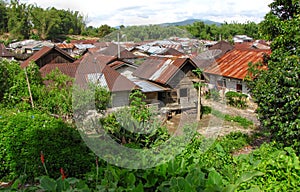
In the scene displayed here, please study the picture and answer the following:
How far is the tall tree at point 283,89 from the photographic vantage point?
15.9 ft

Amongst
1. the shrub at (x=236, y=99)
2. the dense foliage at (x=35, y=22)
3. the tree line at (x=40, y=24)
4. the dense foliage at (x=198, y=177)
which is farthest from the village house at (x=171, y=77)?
the dense foliage at (x=35, y=22)

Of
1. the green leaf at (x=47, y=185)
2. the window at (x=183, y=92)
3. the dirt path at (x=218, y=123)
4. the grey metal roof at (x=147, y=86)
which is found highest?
the grey metal roof at (x=147, y=86)

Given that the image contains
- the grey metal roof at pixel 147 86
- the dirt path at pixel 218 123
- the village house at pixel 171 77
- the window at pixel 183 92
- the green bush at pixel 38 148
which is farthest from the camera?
the dirt path at pixel 218 123

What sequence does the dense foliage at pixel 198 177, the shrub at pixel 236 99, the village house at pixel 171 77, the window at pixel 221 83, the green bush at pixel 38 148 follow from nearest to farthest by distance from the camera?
1. the dense foliage at pixel 198 177
2. the village house at pixel 171 77
3. the green bush at pixel 38 148
4. the shrub at pixel 236 99
5. the window at pixel 221 83

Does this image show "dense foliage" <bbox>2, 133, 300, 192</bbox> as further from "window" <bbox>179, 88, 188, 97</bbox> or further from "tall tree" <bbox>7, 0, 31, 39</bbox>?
"tall tree" <bbox>7, 0, 31, 39</bbox>

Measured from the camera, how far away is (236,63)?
12.6 metres

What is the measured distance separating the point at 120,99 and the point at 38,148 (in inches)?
59.6

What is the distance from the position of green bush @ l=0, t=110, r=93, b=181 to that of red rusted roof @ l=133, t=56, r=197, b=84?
1.55m

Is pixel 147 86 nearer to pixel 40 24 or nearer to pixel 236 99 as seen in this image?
pixel 236 99

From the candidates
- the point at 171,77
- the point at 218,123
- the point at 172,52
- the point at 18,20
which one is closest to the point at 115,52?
the point at 172,52

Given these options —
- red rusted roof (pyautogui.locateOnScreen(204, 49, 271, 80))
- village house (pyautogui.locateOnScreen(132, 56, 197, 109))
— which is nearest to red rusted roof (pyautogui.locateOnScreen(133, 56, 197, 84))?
village house (pyautogui.locateOnScreen(132, 56, 197, 109))

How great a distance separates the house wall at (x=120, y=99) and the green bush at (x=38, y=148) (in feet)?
2.71

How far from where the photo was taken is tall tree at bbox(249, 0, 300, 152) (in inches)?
190

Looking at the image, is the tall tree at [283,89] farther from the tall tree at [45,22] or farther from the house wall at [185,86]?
the tall tree at [45,22]
